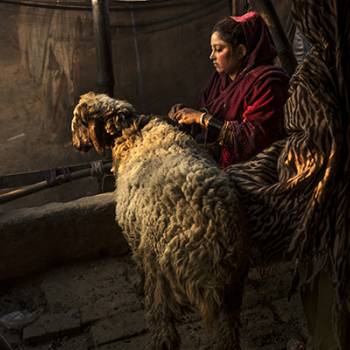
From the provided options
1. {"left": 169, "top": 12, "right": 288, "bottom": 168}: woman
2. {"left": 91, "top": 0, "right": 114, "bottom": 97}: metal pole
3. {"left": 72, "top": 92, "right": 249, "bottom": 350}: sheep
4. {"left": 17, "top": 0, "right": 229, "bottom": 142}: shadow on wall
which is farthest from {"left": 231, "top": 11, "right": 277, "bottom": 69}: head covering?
{"left": 17, "top": 0, "right": 229, "bottom": 142}: shadow on wall

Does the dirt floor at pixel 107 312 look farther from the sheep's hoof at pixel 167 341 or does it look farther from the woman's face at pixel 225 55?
the woman's face at pixel 225 55

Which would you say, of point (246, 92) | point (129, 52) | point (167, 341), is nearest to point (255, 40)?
point (246, 92)

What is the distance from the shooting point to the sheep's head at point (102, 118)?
2.86 metres

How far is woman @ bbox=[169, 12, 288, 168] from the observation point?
2771 mm

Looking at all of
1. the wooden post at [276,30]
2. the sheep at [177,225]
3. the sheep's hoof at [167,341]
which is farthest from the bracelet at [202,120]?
A: the sheep's hoof at [167,341]

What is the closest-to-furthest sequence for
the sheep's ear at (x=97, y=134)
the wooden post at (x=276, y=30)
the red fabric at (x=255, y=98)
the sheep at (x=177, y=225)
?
the sheep at (x=177, y=225) < the red fabric at (x=255, y=98) < the sheep's ear at (x=97, y=134) < the wooden post at (x=276, y=30)

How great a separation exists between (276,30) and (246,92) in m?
1.00

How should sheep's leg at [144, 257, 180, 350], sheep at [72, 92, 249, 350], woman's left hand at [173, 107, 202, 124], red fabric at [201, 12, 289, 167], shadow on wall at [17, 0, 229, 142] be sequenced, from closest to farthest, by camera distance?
1. sheep at [72, 92, 249, 350]
2. sheep's leg at [144, 257, 180, 350]
3. red fabric at [201, 12, 289, 167]
4. woman's left hand at [173, 107, 202, 124]
5. shadow on wall at [17, 0, 229, 142]

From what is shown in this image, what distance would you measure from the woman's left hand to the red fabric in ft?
0.57

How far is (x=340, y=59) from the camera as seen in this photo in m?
1.53

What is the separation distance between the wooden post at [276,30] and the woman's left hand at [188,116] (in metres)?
1.06

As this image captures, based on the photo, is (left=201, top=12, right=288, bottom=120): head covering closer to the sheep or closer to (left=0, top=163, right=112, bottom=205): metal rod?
the sheep

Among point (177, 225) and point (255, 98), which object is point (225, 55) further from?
point (177, 225)

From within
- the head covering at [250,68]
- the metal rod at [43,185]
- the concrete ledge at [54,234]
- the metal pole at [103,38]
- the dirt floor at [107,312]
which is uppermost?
the metal pole at [103,38]
